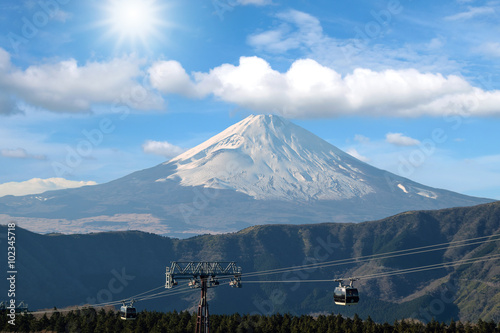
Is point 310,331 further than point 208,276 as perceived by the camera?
Yes

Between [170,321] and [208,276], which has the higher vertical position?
[208,276]

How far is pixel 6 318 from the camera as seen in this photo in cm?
19262

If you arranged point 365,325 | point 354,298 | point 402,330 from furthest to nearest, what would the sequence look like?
point 365,325 < point 402,330 < point 354,298

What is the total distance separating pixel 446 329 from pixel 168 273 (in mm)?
113537

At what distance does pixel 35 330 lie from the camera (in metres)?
199

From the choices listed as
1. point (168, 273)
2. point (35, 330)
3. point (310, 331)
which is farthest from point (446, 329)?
point (35, 330)

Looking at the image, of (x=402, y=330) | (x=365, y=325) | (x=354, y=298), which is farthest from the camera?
(x=365, y=325)

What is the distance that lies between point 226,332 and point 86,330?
1659 inches

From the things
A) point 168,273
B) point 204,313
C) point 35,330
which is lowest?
point 35,330

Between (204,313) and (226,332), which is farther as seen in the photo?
(226,332)

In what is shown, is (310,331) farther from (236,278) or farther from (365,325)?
(236,278)

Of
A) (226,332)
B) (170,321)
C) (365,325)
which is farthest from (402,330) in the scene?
(170,321)

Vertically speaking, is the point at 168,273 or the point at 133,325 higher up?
the point at 168,273

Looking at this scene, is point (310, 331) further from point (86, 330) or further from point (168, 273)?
point (168, 273)
